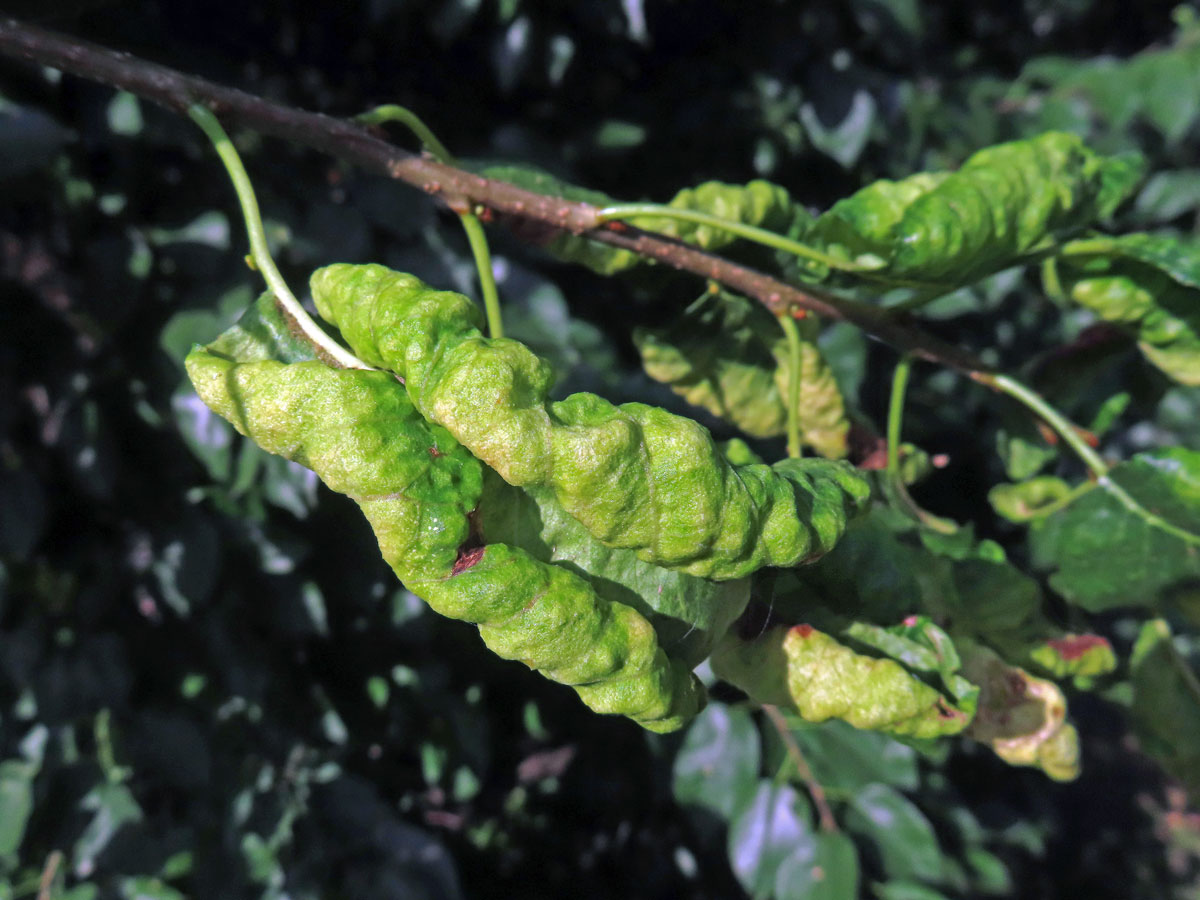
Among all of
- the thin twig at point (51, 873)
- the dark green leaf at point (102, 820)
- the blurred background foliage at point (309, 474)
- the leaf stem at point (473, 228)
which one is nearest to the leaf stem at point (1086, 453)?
the blurred background foliage at point (309, 474)

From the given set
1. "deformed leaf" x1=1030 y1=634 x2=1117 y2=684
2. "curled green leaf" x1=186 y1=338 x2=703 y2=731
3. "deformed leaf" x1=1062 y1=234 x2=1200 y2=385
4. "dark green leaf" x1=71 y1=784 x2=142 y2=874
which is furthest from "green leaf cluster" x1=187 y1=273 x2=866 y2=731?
"dark green leaf" x1=71 y1=784 x2=142 y2=874

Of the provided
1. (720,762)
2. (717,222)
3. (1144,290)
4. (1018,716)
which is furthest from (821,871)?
(717,222)

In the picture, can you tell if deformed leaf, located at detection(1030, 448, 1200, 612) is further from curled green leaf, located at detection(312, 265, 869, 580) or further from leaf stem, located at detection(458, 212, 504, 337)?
leaf stem, located at detection(458, 212, 504, 337)

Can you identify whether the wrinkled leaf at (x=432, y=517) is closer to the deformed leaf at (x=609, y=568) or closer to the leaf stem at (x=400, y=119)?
the deformed leaf at (x=609, y=568)

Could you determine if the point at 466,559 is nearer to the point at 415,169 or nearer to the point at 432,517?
the point at 432,517

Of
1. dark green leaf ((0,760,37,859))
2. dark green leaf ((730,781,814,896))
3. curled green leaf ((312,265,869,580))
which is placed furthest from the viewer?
dark green leaf ((730,781,814,896))
